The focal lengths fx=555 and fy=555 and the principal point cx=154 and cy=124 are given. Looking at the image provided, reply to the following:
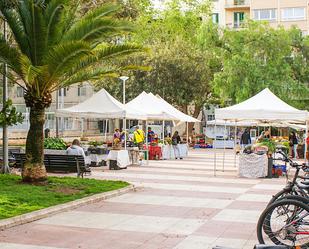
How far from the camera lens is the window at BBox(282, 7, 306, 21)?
64.0m

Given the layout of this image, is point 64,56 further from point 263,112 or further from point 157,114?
point 157,114

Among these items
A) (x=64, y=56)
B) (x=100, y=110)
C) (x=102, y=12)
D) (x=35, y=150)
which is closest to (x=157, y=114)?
(x=100, y=110)

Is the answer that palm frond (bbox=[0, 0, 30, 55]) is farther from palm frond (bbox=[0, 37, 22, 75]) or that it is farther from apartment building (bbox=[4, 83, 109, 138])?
apartment building (bbox=[4, 83, 109, 138])

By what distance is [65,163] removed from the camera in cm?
1767

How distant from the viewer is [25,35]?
13961 mm

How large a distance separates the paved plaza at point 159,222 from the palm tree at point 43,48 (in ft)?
9.29

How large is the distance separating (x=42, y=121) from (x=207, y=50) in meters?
34.0

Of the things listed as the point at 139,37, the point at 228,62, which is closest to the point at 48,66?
the point at 228,62

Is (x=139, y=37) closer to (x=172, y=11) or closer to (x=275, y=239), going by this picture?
(x=172, y=11)

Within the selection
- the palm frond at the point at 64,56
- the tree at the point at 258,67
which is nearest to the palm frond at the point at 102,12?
the palm frond at the point at 64,56

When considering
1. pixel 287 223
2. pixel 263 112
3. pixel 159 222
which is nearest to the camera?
pixel 287 223

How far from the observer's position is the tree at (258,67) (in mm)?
42594

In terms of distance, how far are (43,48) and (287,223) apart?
343 inches

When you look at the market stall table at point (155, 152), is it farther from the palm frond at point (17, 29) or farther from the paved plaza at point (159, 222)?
the palm frond at point (17, 29)
